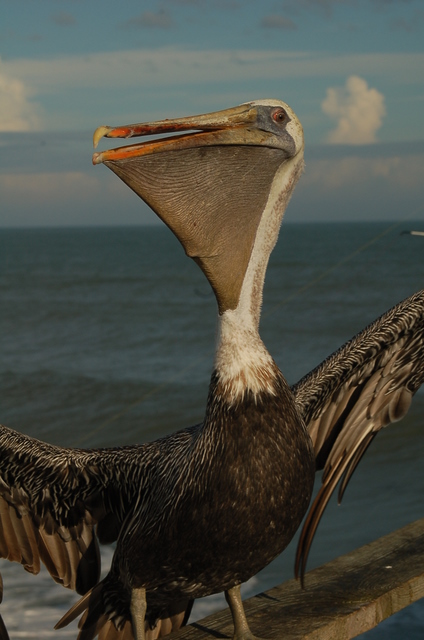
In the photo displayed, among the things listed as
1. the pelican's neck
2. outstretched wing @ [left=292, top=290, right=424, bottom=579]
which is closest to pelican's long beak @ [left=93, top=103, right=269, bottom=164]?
the pelican's neck

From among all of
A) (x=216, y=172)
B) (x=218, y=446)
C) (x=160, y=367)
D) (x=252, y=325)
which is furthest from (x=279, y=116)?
(x=160, y=367)

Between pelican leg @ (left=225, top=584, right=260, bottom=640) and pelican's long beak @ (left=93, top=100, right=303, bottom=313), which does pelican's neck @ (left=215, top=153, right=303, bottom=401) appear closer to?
pelican's long beak @ (left=93, top=100, right=303, bottom=313)

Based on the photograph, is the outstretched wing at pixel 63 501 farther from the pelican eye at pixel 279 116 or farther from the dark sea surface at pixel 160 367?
the pelican eye at pixel 279 116

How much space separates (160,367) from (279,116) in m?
11.4

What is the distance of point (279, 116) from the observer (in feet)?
7.77

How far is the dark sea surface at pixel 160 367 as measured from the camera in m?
5.74

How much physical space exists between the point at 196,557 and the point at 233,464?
30 cm

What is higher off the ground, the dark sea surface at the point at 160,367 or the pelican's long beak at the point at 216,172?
the pelican's long beak at the point at 216,172

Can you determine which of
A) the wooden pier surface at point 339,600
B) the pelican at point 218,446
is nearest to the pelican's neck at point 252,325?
the pelican at point 218,446

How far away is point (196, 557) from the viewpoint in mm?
2439

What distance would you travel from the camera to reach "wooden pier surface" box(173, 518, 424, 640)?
2.54 metres

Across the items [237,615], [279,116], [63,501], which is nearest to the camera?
[279,116]

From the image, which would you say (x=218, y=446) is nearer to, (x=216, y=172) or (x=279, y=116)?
(x=216, y=172)

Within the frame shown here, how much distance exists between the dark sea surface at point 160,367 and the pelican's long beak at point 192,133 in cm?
146
